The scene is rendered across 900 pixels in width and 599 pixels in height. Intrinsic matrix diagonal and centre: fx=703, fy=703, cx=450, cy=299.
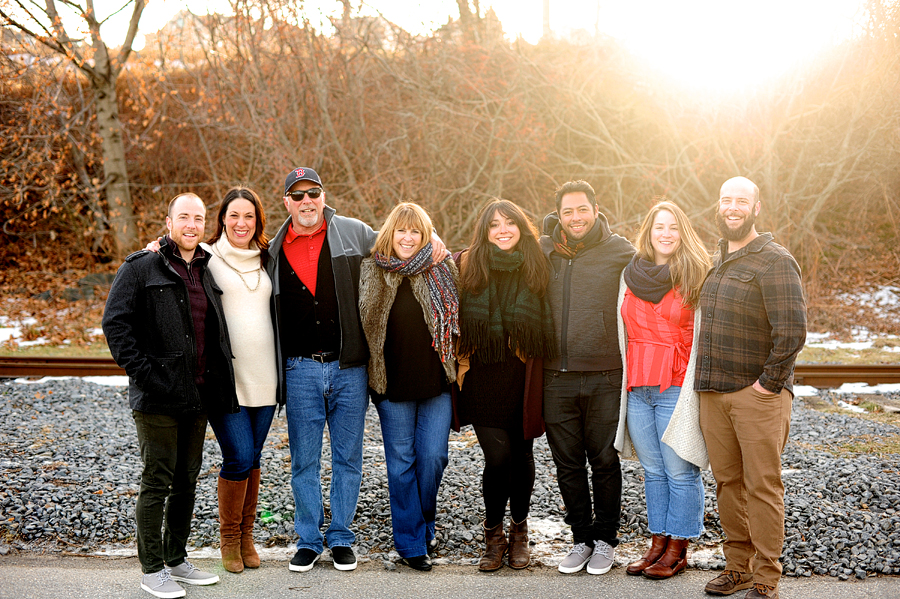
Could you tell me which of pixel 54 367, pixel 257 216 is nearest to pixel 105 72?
pixel 54 367

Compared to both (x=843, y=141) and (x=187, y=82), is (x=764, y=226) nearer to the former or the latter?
(x=843, y=141)

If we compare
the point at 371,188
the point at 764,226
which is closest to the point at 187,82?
the point at 371,188

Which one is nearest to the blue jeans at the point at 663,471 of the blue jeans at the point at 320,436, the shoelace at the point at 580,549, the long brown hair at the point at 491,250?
the shoelace at the point at 580,549

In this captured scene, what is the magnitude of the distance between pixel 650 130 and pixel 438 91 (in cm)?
458

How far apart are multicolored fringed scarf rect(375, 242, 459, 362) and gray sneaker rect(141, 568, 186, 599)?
70.9 inches

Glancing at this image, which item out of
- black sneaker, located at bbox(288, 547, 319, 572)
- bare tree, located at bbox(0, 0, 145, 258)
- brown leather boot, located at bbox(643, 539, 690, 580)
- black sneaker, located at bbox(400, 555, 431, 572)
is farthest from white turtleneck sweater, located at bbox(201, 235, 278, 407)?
bare tree, located at bbox(0, 0, 145, 258)

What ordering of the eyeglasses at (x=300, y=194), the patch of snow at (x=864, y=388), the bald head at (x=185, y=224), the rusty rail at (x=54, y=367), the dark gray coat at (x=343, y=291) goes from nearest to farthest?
the bald head at (x=185, y=224) → the dark gray coat at (x=343, y=291) → the eyeglasses at (x=300, y=194) → the patch of snow at (x=864, y=388) → the rusty rail at (x=54, y=367)

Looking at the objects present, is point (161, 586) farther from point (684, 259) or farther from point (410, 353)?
point (684, 259)

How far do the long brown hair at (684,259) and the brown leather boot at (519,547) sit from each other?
5.16 ft

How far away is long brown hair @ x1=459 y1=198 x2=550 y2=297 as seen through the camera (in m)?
3.94

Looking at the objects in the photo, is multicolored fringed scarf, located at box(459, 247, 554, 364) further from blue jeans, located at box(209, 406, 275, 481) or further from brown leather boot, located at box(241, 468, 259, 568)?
brown leather boot, located at box(241, 468, 259, 568)

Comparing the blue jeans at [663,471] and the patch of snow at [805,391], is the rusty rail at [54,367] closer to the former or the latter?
the blue jeans at [663,471]

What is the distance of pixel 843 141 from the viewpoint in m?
13.6

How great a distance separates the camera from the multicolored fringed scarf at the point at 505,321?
3.87 m
